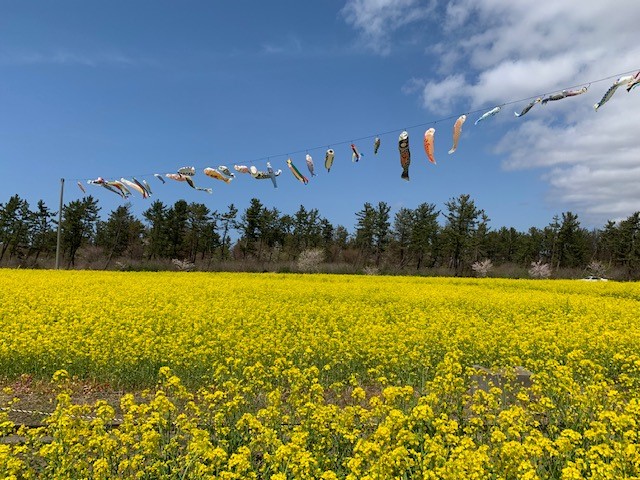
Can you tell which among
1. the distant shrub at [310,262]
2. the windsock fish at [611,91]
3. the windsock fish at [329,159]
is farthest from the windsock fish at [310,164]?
the distant shrub at [310,262]

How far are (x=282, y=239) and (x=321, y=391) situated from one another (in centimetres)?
6278

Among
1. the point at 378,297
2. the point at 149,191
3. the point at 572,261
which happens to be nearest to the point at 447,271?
the point at 572,261

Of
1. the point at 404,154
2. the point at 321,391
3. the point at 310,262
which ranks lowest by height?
the point at 321,391

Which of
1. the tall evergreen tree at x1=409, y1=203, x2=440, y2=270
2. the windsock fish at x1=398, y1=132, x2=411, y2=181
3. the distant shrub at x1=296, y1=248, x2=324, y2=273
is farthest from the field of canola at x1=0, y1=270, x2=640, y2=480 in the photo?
the tall evergreen tree at x1=409, y1=203, x2=440, y2=270

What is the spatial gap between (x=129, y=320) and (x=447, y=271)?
43.7 m

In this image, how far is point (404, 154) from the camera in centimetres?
1026

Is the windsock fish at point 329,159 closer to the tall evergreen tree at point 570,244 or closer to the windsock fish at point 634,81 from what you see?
the windsock fish at point 634,81

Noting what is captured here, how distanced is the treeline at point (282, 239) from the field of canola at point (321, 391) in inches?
1548

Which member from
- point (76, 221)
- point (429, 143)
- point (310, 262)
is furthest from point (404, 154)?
point (76, 221)

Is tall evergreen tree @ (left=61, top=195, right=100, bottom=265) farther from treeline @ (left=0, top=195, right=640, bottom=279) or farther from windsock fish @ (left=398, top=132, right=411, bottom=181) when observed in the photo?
windsock fish @ (left=398, top=132, right=411, bottom=181)

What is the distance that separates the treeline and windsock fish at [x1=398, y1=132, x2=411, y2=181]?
39871mm

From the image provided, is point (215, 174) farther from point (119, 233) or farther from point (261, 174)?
point (119, 233)

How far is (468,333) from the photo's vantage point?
9180 mm

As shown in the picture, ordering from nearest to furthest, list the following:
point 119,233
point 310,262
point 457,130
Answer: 1. point 457,130
2. point 310,262
3. point 119,233
